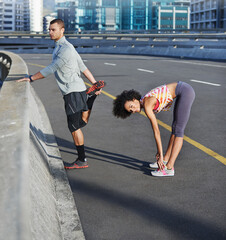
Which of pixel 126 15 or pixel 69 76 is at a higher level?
pixel 126 15

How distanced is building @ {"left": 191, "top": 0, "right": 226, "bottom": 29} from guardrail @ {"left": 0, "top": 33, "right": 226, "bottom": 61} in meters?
102

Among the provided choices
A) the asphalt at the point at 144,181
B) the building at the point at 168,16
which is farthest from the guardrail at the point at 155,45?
the building at the point at 168,16

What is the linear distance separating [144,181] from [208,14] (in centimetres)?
14811

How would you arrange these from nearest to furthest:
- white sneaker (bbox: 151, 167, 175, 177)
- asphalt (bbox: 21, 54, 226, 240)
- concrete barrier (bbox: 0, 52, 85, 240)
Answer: concrete barrier (bbox: 0, 52, 85, 240) < asphalt (bbox: 21, 54, 226, 240) < white sneaker (bbox: 151, 167, 175, 177)

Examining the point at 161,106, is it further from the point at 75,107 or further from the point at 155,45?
the point at 155,45

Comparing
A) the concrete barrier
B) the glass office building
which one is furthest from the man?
the glass office building

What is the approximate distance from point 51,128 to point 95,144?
1450mm

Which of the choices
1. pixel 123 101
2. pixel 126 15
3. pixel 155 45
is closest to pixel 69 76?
pixel 123 101

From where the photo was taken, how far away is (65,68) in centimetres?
575

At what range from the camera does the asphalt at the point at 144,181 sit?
13.6 feet

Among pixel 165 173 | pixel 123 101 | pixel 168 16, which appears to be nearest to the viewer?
pixel 123 101

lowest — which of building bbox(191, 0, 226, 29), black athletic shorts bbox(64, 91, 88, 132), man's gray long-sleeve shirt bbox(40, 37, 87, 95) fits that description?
black athletic shorts bbox(64, 91, 88, 132)

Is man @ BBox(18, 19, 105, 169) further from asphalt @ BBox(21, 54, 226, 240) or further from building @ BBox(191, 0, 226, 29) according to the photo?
building @ BBox(191, 0, 226, 29)

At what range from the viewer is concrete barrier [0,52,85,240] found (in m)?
1.81
